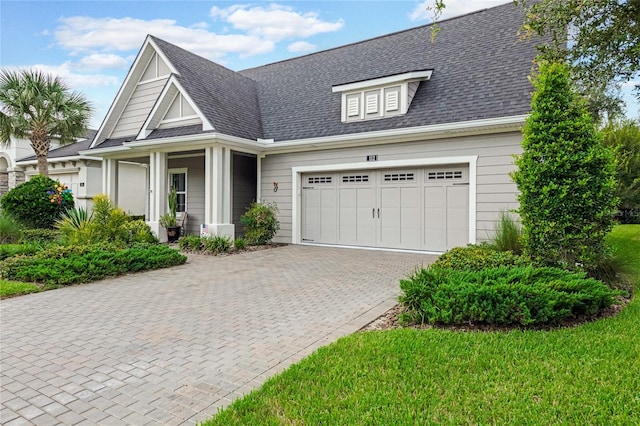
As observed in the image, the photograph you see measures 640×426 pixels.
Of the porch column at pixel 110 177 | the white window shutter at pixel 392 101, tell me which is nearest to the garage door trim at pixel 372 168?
the white window shutter at pixel 392 101

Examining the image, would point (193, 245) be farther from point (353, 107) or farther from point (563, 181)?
point (563, 181)

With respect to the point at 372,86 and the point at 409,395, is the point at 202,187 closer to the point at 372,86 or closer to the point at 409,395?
the point at 372,86

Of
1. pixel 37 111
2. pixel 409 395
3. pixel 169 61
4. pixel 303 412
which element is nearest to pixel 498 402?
pixel 409 395

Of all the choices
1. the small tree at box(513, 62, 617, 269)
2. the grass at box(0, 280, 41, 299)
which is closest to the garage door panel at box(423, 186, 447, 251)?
the small tree at box(513, 62, 617, 269)

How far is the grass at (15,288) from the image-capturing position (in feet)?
19.0

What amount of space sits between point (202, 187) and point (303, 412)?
42.2 ft

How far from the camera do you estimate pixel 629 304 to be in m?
4.75

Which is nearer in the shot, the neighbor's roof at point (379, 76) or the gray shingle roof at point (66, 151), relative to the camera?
the neighbor's roof at point (379, 76)

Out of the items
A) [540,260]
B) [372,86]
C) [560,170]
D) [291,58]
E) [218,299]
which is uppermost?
[291,58]

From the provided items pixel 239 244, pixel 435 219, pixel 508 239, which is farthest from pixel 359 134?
pixel 508 239

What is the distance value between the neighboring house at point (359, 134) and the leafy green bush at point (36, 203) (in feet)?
6.04

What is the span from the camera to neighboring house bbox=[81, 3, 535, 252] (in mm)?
9422

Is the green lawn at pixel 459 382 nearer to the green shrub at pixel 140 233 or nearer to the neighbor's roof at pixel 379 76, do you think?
the neighbor's roof at pixel 379 76

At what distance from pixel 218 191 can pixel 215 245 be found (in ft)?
5.51
